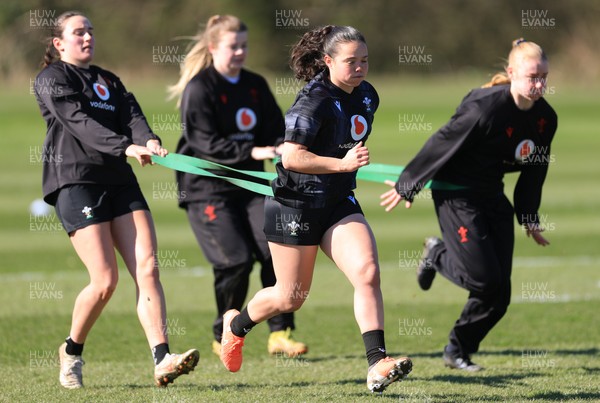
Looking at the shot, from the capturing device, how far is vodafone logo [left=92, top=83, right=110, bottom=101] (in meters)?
6.77

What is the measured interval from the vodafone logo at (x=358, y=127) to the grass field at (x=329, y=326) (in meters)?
1.56

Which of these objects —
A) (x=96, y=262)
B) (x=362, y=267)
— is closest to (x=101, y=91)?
(x=96, y=262)

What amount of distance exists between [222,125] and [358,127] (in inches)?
101

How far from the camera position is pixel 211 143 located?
833 centimetres

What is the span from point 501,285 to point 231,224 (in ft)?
7.15

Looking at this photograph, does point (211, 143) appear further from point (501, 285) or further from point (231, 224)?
point (501, 285)

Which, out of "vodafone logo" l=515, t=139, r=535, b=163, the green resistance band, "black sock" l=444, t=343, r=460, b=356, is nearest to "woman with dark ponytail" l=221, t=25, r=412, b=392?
the green resistance band

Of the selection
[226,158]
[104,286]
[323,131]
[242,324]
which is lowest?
[242,324]

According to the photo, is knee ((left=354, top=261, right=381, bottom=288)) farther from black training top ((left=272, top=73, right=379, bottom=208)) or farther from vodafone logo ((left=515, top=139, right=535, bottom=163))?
vodafone logo ((left=515, top=139, right=535, bottom=163))

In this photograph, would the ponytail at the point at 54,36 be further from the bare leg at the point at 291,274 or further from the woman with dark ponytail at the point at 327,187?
the bare leg at the point at 291,274

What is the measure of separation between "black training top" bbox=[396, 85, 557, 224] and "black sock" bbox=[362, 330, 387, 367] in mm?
1572

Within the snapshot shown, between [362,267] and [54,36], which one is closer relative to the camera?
[362,267]

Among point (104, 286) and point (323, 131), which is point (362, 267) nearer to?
point (323, 131)

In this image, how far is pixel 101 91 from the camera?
6.80m
